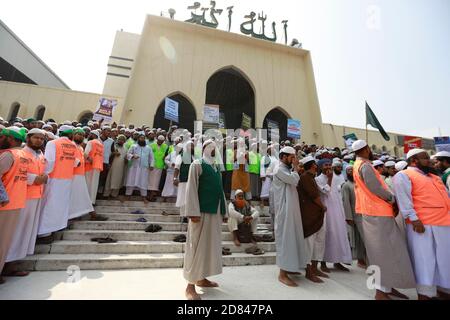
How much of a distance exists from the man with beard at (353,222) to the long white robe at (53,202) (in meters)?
4.97

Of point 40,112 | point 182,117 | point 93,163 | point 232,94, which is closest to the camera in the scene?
point 93,163

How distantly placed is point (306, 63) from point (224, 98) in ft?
19.2

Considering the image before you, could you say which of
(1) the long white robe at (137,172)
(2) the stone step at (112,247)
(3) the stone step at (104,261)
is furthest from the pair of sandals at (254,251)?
(1) the long white robe at (137,172)

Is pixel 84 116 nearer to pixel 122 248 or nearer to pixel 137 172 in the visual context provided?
pixel 137 172

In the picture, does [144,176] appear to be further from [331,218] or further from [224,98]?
[224,98]

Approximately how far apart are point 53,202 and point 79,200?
0.53m

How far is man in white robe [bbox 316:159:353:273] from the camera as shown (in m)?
3.72

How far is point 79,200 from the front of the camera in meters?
4.13

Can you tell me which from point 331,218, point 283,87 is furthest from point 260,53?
point 331,218

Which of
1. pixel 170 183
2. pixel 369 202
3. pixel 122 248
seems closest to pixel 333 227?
pixel 369 202

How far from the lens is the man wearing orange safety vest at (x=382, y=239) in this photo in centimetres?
251
